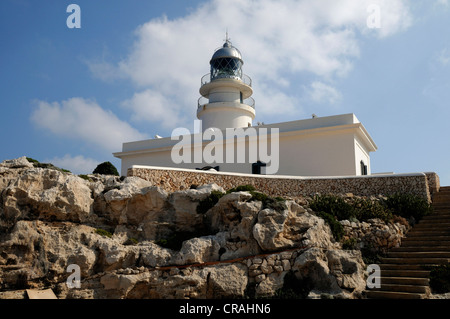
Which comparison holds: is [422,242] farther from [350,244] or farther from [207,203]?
[207,203]

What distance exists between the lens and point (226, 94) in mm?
23406

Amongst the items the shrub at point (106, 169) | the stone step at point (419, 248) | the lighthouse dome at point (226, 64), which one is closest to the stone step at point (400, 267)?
the stone step at point (419, 248)

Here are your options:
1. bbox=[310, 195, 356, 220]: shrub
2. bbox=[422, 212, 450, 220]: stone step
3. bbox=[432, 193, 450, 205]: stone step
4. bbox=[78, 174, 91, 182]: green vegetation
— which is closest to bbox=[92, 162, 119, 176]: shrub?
bbox=[78, 174, 91, 182]: green vegetation

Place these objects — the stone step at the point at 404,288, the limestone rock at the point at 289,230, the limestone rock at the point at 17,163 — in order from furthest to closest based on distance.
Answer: the limestone rock at the point at 17,163 < the limestone rock at the point at 289,230 < the stone step at the point at 404,288

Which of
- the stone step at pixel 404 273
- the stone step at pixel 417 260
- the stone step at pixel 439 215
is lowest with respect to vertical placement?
the stone step at pixel 404 273

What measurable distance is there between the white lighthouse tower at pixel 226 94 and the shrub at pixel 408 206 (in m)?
11.3

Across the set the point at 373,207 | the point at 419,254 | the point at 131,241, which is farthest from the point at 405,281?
the point at 131,241

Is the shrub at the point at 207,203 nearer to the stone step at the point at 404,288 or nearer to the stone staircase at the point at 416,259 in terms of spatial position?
the stone staircase at the point at 416,259

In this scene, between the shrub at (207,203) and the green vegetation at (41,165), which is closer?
the shrub at (207,203)

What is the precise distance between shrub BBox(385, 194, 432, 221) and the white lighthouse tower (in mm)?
11278

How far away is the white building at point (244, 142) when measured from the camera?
18.4 m

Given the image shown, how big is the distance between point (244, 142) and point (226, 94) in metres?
4.63

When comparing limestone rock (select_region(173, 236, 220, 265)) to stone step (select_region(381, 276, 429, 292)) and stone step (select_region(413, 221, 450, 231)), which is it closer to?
stone step (select_region(381, 276, 429, 292))

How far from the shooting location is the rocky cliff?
30.8 ft
